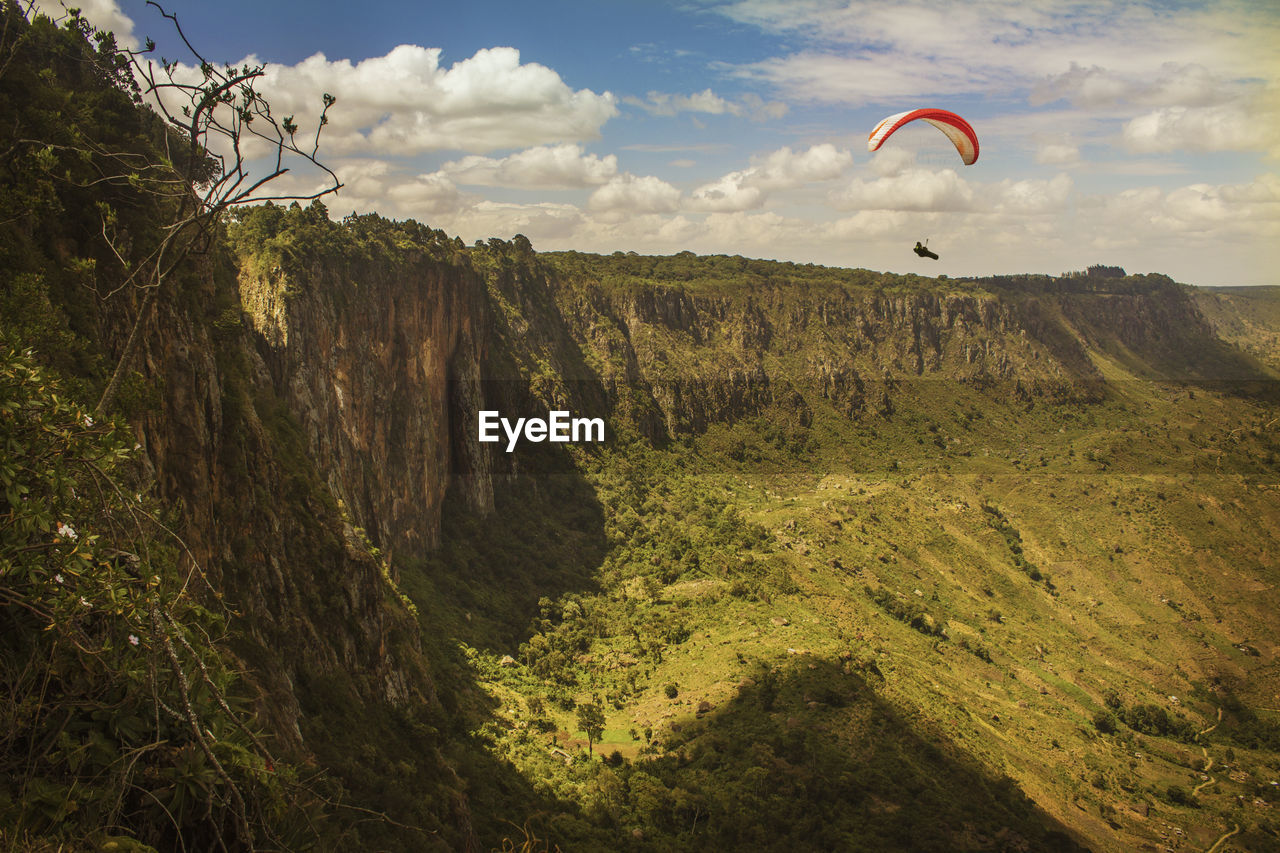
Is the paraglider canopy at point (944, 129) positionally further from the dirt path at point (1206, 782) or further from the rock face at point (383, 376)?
the dirt path at point (1206, 782)

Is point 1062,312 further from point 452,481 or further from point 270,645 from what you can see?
point 270,645

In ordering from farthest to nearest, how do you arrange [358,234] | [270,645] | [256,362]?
[358,234], [256,362], [270,645]

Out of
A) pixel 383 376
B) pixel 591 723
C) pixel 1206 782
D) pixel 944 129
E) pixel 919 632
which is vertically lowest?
pixel 1206 782

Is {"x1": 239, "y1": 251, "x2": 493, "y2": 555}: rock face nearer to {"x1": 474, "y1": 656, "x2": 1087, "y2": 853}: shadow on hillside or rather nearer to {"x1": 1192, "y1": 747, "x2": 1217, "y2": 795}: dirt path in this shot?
{"x1": 474, "y1": 656, "x2": 1087, "y2": 853}: shadow on hillside

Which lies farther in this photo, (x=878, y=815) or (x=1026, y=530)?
(x=1026, y=530)

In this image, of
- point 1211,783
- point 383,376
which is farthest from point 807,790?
point 383,376

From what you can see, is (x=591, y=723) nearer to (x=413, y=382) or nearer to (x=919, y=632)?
(x=413, y=382)

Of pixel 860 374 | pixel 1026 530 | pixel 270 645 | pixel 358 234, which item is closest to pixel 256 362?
pixel 270 645
